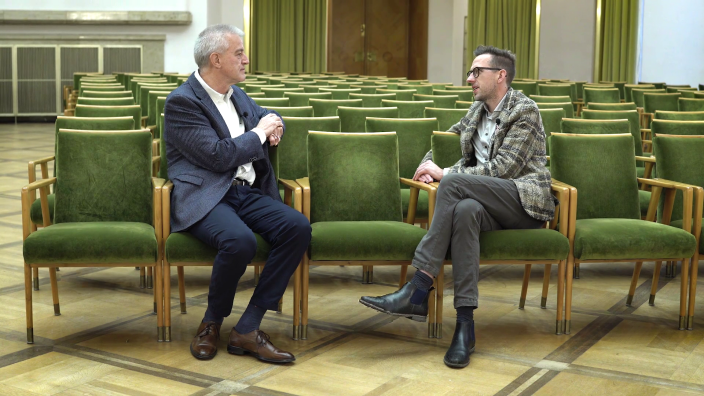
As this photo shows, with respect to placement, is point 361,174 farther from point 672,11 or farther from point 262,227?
point 672,11

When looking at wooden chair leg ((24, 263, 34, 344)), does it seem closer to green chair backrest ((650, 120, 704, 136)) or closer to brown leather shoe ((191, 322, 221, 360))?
brown leather shoe ((191, 322, 221, 360))

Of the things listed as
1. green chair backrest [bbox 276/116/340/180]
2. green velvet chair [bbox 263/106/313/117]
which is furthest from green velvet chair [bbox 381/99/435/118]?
green chair backrest [bbox 276/116/340/180]

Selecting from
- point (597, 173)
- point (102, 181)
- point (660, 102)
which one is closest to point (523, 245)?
point (597, 173)

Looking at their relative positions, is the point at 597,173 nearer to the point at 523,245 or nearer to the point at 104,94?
the point at 523,245

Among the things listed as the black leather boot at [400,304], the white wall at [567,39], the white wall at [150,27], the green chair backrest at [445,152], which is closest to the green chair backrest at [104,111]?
the green chair backrest at [445,152]

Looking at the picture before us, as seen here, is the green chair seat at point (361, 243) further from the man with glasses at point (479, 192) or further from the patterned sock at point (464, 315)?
the patterned sock at point (464, 315)

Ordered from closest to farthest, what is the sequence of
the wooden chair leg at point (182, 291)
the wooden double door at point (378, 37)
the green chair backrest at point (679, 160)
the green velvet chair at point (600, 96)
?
the wooden chair leg at point (182, 291), the green chair backrest at point (679, 160), the green velvet chair at point (600, 96), the wooden double door at point (378, 37)

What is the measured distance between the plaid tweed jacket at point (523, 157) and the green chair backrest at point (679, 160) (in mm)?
810

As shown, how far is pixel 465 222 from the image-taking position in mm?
3154

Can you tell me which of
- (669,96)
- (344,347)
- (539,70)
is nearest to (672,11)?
(539,70)

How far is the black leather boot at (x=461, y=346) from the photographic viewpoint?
9.81ft

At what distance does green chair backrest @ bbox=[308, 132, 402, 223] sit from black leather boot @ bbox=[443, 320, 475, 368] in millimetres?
692

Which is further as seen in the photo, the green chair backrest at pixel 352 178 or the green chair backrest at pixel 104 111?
the green chair backrest at pixel 104 111

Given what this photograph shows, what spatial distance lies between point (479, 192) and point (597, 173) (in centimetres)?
79
